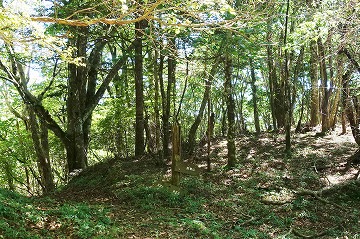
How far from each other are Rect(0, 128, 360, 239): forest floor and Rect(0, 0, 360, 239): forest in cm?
4

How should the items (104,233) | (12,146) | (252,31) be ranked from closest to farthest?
(104,233)
(252,31)
(12,146)

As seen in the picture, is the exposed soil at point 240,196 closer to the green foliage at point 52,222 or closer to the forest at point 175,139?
the forest at point 175,139

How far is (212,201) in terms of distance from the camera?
9.41 metres

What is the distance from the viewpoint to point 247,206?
30.3ft

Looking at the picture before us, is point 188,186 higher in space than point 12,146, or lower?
lower

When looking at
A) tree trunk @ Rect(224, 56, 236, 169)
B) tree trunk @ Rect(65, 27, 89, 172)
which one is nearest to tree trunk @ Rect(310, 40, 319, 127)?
tree trunk @ Rect(224, 56, 236, 169)

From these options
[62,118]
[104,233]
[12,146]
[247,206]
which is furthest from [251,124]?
[104,233]

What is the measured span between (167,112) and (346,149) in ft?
24.3

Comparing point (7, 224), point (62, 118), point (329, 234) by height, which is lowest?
point (329, 234)

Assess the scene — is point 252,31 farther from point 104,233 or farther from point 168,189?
point 104,233

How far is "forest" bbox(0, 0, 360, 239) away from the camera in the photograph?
19.7 feet

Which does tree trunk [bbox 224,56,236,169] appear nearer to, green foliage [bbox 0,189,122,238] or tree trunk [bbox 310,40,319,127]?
tree trunk [bbox 310,40,319,127]

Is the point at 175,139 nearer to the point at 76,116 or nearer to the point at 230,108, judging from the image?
the point at 230,108

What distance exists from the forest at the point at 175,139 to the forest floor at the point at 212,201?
0.04 meters
